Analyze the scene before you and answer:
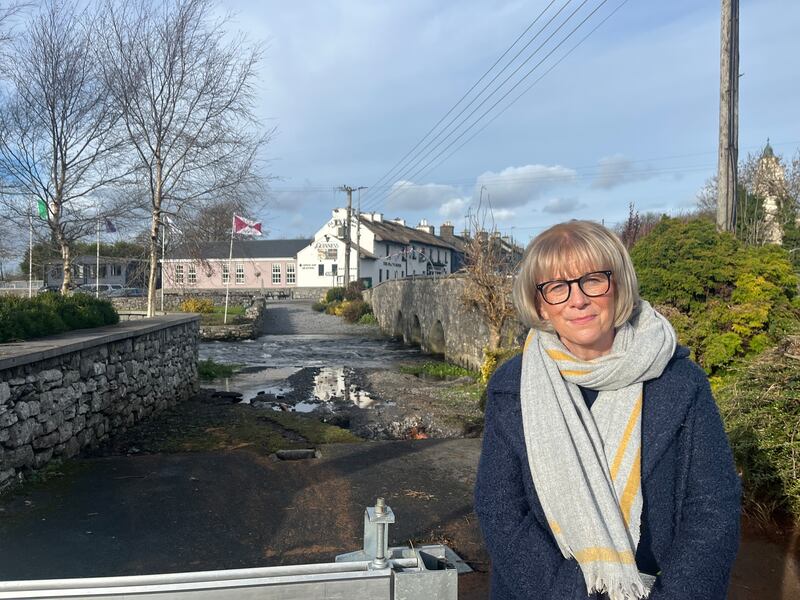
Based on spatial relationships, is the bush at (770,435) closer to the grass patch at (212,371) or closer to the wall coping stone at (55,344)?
the wall coping stone at (55,344)

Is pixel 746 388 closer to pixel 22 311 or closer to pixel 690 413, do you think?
pixel 690 413

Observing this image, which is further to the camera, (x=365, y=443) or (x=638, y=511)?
(x=365, y=443)

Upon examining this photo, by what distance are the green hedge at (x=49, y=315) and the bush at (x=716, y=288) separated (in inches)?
285

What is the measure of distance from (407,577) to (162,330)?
9.07 meters

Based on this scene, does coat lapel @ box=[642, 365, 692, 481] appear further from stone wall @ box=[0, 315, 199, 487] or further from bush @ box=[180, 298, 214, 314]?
bush @ box=[180, 298, 214, 314]

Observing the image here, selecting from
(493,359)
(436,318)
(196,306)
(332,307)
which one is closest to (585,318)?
(493,359)

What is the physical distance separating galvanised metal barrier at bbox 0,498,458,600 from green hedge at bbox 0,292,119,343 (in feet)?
19.5

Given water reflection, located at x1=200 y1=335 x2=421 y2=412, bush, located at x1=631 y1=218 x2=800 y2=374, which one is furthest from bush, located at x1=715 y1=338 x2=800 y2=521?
water reflection, located at x1=200 y1=335 x2=421 y2=412

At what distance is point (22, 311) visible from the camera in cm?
703

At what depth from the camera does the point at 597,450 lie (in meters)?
1.76

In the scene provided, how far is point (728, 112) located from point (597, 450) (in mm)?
8969

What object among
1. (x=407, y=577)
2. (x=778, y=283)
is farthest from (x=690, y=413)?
(x=778, y=283)

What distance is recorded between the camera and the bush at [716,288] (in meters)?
7.03

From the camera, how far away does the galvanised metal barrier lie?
4.85ft
